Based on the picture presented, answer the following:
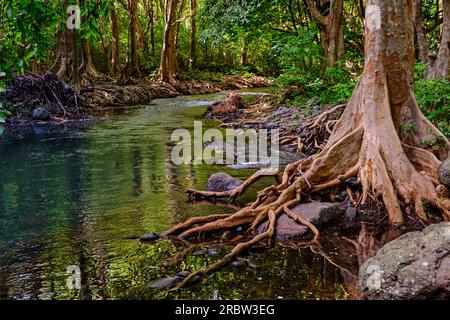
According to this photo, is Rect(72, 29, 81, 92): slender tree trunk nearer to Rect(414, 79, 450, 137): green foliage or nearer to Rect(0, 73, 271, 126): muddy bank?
Rect(0, 73, 271, 126): muddy bank

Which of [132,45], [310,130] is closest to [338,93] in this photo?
[310,130]

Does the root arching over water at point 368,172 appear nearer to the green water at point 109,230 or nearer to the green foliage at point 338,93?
the green water at point 109,230

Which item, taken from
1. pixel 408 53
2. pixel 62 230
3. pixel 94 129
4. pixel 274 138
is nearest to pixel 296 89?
pixel 274 138

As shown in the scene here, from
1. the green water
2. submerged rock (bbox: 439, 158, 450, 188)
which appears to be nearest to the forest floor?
submerged rock (bbox: 439, 158, 450, 188)

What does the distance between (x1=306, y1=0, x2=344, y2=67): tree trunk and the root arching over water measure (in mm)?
7268

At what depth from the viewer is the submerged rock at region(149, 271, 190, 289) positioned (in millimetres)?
4621

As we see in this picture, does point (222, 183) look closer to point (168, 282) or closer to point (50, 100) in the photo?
point (168, 282)

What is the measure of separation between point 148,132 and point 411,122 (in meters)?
9.00

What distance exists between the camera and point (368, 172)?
22.5 ft

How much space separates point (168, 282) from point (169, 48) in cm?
2561

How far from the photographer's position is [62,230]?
20.8 ft

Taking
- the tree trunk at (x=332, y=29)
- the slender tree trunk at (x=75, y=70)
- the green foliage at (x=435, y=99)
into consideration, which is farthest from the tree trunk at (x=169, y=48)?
the green foliage at (x=435, y=99)

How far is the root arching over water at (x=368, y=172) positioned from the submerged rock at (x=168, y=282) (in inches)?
44.7
